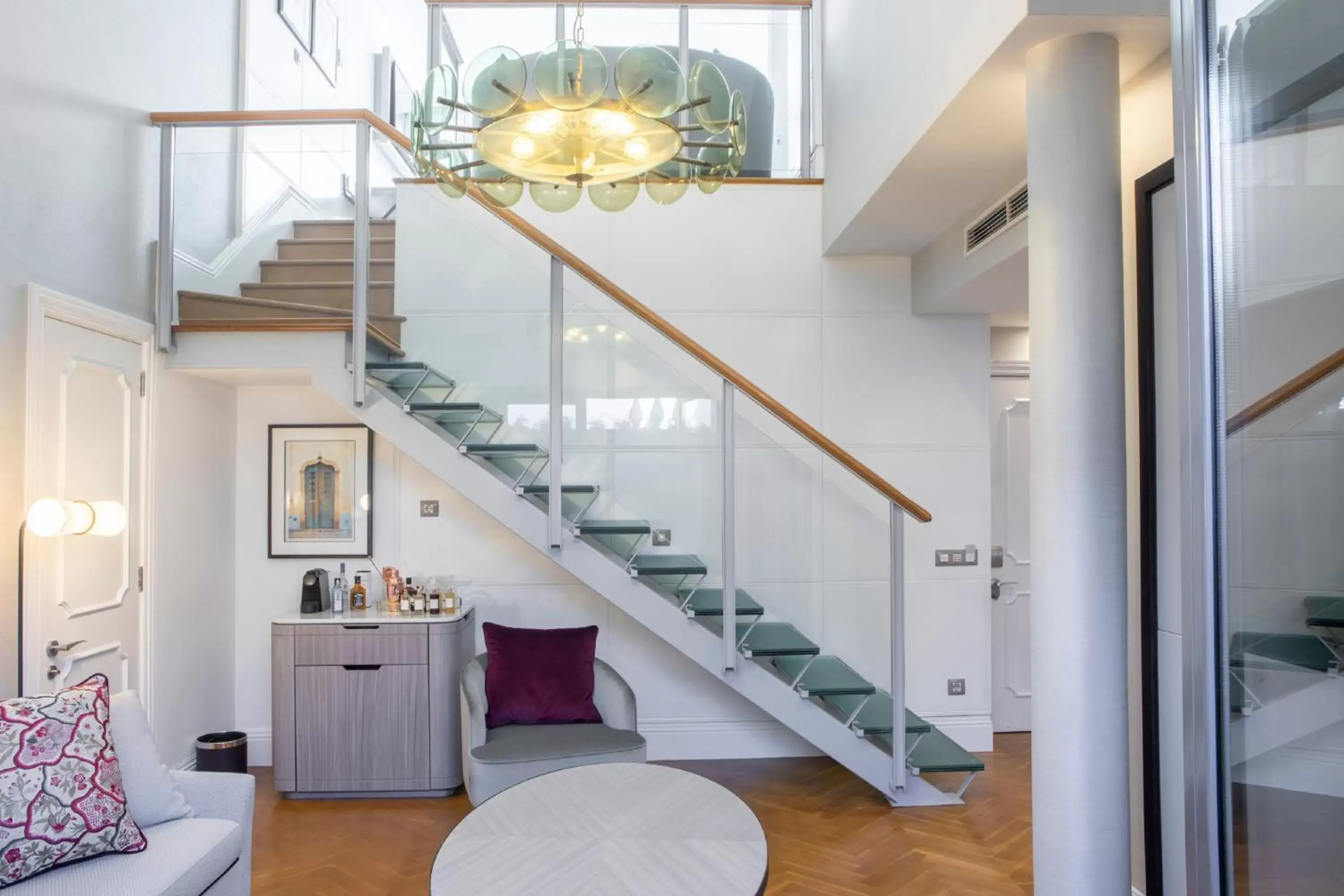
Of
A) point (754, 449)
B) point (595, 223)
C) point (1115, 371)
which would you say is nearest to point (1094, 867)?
point (1115, 371)

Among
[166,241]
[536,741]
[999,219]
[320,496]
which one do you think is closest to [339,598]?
[320,496]

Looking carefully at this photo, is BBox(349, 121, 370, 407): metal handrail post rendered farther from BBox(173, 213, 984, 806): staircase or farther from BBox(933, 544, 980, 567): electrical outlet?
BBox(933, 544, 980, 567): electrical outlet

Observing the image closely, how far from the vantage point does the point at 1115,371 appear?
2289 mm

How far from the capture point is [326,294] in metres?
4.00

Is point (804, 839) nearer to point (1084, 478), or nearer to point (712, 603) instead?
point (712, 603)

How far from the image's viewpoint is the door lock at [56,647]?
10.2 feet

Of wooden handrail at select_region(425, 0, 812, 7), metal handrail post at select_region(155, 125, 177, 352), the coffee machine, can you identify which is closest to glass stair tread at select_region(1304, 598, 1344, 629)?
the coffee machine

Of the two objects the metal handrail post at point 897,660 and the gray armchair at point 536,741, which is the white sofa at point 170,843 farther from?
the metal handrail post at point 897,660

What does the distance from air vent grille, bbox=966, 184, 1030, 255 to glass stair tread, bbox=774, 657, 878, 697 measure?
2.04m

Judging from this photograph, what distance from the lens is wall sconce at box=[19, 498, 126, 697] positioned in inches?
108

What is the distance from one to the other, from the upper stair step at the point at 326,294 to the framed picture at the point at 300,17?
217 centimetres

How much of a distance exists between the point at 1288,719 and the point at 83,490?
3892 millimetres

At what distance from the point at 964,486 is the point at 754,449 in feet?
4.95

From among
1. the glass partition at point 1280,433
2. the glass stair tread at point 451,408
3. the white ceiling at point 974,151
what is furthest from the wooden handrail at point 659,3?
the glass partition at point 1280,433
